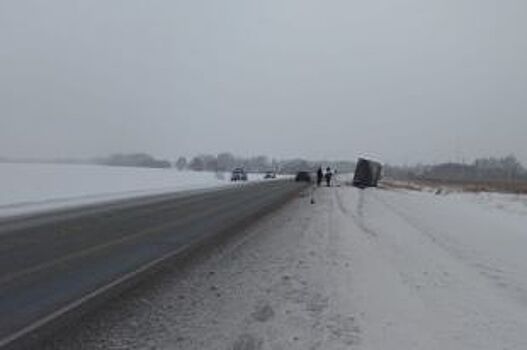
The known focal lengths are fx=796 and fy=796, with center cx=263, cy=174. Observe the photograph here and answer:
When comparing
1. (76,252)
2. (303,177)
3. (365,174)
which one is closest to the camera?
(76,252)

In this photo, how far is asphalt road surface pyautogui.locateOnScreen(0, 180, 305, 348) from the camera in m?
9.12

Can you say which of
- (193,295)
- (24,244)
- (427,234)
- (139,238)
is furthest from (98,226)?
(193,295)

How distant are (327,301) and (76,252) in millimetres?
6135

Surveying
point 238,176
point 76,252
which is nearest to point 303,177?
point 238,176

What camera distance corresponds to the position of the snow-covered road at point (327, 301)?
8023 mm

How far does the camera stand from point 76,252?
14812 mm

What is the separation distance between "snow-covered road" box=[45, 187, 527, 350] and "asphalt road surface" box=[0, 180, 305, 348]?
0.60 m

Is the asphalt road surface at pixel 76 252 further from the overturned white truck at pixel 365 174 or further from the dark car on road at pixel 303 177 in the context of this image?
the dark car on road at pixel 303 177

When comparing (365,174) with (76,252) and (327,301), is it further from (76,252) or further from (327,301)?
(327,301)

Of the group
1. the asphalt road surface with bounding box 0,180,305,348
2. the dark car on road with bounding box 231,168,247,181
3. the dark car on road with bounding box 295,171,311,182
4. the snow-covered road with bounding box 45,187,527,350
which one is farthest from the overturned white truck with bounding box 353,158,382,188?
the snow-covered road with bounding box 45,187,527,350

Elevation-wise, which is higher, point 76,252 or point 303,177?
point 303,177

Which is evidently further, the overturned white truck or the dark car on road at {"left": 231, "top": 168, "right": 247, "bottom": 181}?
the dark car on road at {"left": 231, "top": 168, "right": 247, "bottom": 181}

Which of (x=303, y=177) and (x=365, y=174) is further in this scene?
(x=303, y=177)

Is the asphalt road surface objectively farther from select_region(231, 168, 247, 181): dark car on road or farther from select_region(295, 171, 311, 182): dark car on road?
select_region(231, 168, 247, 181): dark car on road
